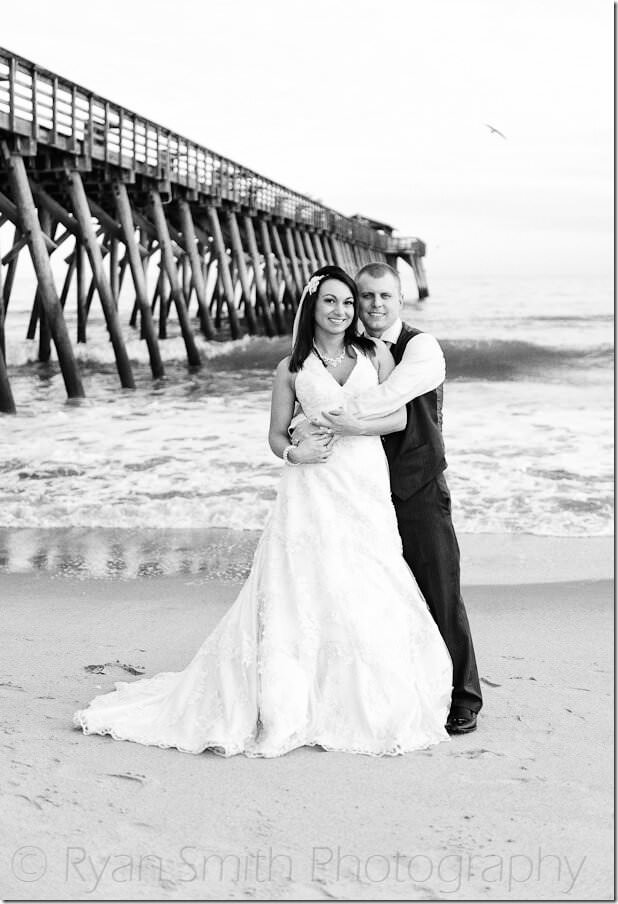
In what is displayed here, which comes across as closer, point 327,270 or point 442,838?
point 442,838

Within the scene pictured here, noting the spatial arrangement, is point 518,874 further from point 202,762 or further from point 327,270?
point 327,270

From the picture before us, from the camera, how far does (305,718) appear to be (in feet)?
9.66

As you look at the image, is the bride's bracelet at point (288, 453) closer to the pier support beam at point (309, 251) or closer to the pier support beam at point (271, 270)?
the pier support beam at point (271, 270)

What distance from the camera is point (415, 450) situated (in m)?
3.19

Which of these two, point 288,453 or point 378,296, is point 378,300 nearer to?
point 378,296

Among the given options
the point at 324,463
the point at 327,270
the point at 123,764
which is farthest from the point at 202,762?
the point at 327,270

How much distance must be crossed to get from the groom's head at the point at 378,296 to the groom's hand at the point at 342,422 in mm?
338

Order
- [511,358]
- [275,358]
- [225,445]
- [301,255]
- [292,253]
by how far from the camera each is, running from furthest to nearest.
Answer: [301,255] < [292,253] < [511,358] < [275,358] < [225,445]

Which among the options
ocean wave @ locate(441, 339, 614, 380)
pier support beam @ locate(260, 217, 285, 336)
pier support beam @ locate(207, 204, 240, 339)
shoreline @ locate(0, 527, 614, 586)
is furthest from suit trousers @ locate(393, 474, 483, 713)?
pier support beam @ locate(260, 217, 285, 336)

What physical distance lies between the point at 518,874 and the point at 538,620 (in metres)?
2.23


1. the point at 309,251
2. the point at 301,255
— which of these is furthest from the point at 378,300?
the point at 309,251

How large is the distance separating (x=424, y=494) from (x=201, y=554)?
2.87 metres

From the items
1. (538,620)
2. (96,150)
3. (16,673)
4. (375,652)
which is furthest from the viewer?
(96,150)

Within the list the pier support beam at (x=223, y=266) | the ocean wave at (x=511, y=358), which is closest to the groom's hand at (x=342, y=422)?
the ocean wave at (x=511, y=358)
